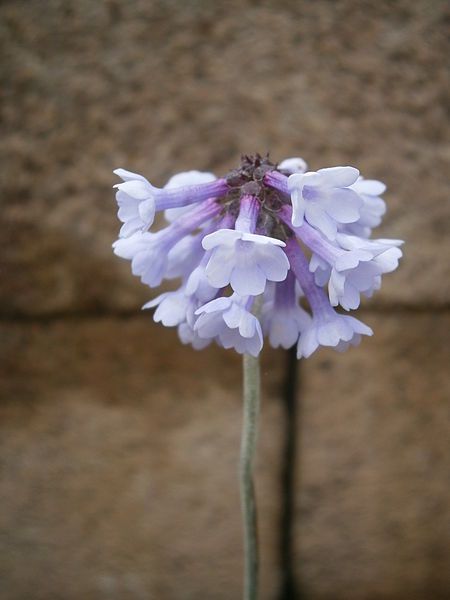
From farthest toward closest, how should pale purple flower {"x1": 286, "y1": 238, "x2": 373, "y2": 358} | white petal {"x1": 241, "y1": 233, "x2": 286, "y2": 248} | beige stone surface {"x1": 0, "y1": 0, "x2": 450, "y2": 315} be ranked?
beige stone surface {"x1": 0, "y1": 0, "x2": 450, "y2": 315}, pale purple flower {"x1": 286, "y1": 238, "x2": 373, "y2": 358}, white petal {"x1": 241, "y1": 233, "x2": 286, "y2": 248}

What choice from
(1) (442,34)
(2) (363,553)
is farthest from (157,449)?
(1) (442,34)

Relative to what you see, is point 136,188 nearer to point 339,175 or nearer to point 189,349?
point 339,175

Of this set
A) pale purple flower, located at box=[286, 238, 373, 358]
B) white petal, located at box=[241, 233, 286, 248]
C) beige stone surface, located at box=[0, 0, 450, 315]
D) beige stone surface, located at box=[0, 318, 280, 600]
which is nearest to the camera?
white petal, located at box=[241, 233, 286, 248]

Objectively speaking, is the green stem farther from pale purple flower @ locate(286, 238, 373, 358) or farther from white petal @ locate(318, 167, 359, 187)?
white petal @ locate(318, 167, 359, 187)

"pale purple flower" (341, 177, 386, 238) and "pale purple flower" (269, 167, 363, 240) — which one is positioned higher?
"pale purple flower" (341, 177, 386, 238)

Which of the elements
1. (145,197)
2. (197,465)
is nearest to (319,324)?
(145,197)

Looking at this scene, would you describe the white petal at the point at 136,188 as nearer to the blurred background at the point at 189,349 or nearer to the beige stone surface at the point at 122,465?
the blurred background at the point at 189,349

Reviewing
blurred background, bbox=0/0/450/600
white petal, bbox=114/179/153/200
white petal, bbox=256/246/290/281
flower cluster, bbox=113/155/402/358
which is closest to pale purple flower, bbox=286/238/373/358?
flower cluster, bbox=113/155/402/358

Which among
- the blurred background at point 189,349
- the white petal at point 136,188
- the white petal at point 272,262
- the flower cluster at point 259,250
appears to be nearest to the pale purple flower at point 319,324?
the flower cluster at point 259,250
